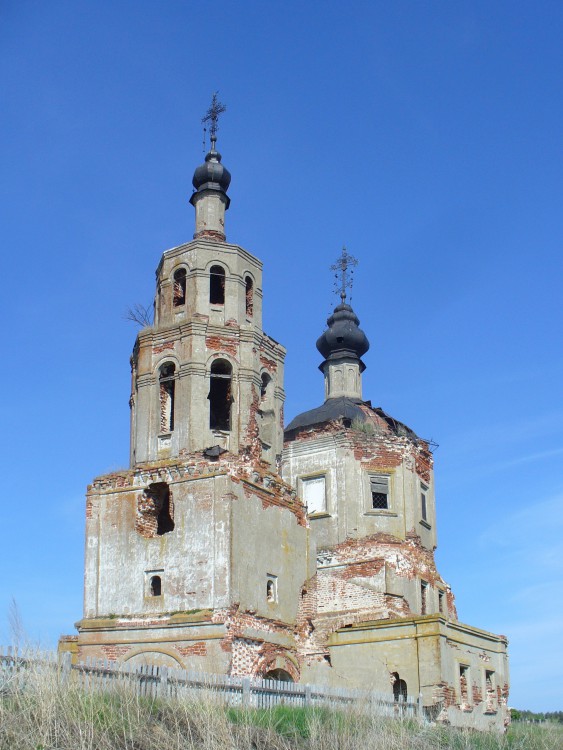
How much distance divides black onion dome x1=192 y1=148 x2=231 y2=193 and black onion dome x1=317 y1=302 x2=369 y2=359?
7.77 m

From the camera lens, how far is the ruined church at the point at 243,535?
22797 mm

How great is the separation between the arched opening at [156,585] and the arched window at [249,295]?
740cm

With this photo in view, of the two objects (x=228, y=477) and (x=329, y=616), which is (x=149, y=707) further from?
(x=329, y=616)

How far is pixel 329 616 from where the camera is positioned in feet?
86.3

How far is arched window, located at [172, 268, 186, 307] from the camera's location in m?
26.7

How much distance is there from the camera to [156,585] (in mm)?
23391

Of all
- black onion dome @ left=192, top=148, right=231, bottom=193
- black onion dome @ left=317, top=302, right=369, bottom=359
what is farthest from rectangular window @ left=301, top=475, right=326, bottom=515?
black onion dome @ left=192, top=148, right=231, bottom=193

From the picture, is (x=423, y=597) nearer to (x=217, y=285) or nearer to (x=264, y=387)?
(x=264, y=387)

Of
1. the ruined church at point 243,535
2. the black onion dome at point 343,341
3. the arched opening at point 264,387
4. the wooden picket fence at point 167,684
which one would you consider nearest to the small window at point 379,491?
the ruined church at point 243,535

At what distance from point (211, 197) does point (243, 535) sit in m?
9.79

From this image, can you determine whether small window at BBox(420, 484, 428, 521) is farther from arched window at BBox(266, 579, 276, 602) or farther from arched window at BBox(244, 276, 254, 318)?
arched window at BBox(244, 276, 254, 318)

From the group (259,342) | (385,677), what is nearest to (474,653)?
(385,677)

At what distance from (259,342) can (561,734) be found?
12.5 meters

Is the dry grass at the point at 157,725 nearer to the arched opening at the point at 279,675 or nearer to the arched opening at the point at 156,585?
the arched opening at the point at 279,675
